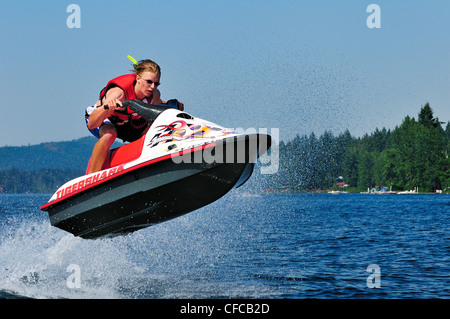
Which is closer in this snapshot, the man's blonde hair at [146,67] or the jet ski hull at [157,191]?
the jet ski hull at [157,191]

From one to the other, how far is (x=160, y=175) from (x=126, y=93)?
1359 mm

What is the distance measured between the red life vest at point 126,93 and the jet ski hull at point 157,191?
979 millimetres

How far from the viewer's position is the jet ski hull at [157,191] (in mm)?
6867

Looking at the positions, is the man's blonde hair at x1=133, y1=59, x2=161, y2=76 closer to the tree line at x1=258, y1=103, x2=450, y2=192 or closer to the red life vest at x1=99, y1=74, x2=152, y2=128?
the red life vest at x1=99, y1=74, x2=152, y2=128

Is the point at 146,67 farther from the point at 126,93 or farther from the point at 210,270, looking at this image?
the point at 210,270

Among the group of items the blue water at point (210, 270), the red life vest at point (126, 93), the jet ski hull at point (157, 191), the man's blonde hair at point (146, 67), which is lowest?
the blue water at point (210, 270)

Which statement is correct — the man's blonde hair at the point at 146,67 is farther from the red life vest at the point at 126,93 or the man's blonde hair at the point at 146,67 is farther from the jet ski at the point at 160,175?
the jet ski at the point at 160,175

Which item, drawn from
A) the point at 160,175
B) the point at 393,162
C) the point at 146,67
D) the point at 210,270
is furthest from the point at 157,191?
the point at 393,162

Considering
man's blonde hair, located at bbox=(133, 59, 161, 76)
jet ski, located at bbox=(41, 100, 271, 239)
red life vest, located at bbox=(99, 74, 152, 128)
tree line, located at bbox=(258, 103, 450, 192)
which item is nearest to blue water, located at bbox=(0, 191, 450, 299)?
jet ski, located at bbox=(41, 100, 271, 239)

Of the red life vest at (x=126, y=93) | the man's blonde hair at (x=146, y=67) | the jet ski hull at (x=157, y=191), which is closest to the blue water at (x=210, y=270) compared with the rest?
the jet ski hull at (x=157, y=191)

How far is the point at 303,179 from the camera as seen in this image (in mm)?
105625

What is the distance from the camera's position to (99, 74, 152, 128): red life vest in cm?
762

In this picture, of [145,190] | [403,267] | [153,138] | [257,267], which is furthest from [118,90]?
[403,267]

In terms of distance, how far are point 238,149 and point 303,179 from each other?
99951 millimetres
